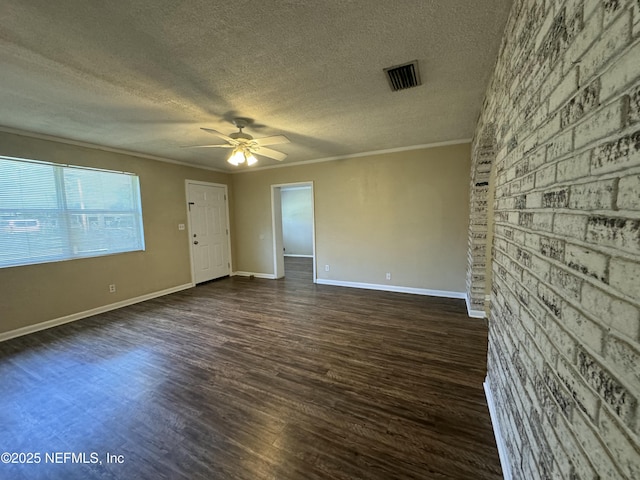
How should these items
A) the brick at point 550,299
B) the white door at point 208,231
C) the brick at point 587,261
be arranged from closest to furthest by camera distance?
1. the brick at point 587,261
2. the brick at point 550,299
3. the white door at point 208,231

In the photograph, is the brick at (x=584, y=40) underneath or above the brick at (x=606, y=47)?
above

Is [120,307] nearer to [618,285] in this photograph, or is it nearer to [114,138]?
[114,138]

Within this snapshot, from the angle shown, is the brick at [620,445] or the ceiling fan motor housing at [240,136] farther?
the ceiling fan motor housing at [240,136]

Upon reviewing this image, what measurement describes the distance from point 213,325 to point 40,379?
5.01ft

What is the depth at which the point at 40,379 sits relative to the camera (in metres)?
2.27

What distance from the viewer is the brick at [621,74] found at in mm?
492

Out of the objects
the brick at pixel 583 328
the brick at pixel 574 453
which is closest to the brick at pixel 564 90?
the brick at pixel 583 328

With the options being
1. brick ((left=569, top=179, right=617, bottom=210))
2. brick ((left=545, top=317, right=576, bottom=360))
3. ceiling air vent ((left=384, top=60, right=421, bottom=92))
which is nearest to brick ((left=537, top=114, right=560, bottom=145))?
brick ((left=569, top=179, right=617, bottom=210))

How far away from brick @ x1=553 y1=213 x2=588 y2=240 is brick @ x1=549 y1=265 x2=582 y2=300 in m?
0.12

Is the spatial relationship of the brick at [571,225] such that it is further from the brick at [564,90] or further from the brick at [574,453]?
the brick at [574,453]

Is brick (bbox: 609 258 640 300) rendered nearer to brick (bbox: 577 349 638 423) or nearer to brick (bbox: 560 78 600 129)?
brick (bbox: 577 349 638 423)

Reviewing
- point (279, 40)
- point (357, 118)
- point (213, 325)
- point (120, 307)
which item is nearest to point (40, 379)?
point (213, 325)

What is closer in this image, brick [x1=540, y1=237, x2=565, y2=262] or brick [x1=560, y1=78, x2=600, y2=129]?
brick [x1=560, y1=78, x2=600, y2=129]

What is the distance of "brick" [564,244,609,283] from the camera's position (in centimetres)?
58
